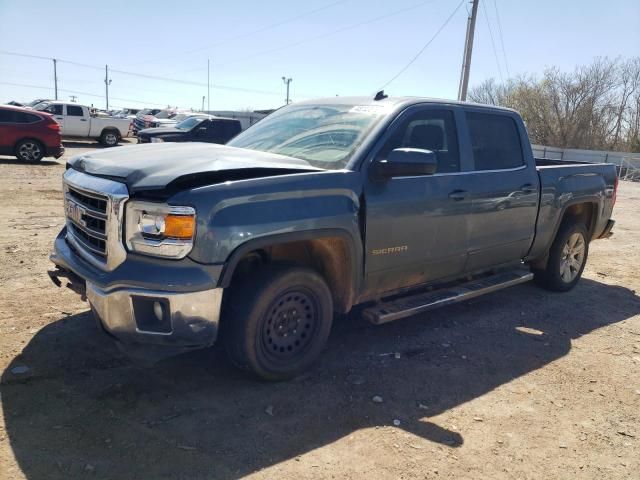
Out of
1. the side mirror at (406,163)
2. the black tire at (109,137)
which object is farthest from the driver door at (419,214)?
the black tire at (109,137)

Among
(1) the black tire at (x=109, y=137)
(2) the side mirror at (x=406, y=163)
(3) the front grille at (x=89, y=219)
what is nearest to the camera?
(3) the front grille at (x=89, y=219)

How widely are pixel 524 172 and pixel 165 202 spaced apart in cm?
360

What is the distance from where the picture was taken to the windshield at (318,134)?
13.0ft

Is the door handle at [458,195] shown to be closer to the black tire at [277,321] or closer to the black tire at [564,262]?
the black tire at [277,321]

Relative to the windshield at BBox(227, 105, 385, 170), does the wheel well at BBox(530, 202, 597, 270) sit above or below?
below

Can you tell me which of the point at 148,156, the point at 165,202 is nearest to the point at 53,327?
the point at 148,156

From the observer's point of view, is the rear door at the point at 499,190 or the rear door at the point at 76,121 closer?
the rear door at the point at 499,190

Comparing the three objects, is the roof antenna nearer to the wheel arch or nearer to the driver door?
the driver door

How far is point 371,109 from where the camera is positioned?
4242 mm

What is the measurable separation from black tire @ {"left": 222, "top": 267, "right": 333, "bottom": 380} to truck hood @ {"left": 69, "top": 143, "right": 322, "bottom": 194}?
67 cm

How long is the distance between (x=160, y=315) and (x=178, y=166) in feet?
2.93

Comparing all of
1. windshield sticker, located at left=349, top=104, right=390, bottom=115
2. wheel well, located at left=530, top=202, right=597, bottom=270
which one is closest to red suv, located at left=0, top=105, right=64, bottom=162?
windshield sticker, located at left=349, top=104, right=390, bottom=115

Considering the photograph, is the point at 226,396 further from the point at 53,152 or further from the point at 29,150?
the point at 29,150

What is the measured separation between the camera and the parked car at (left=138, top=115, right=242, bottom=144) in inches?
685
